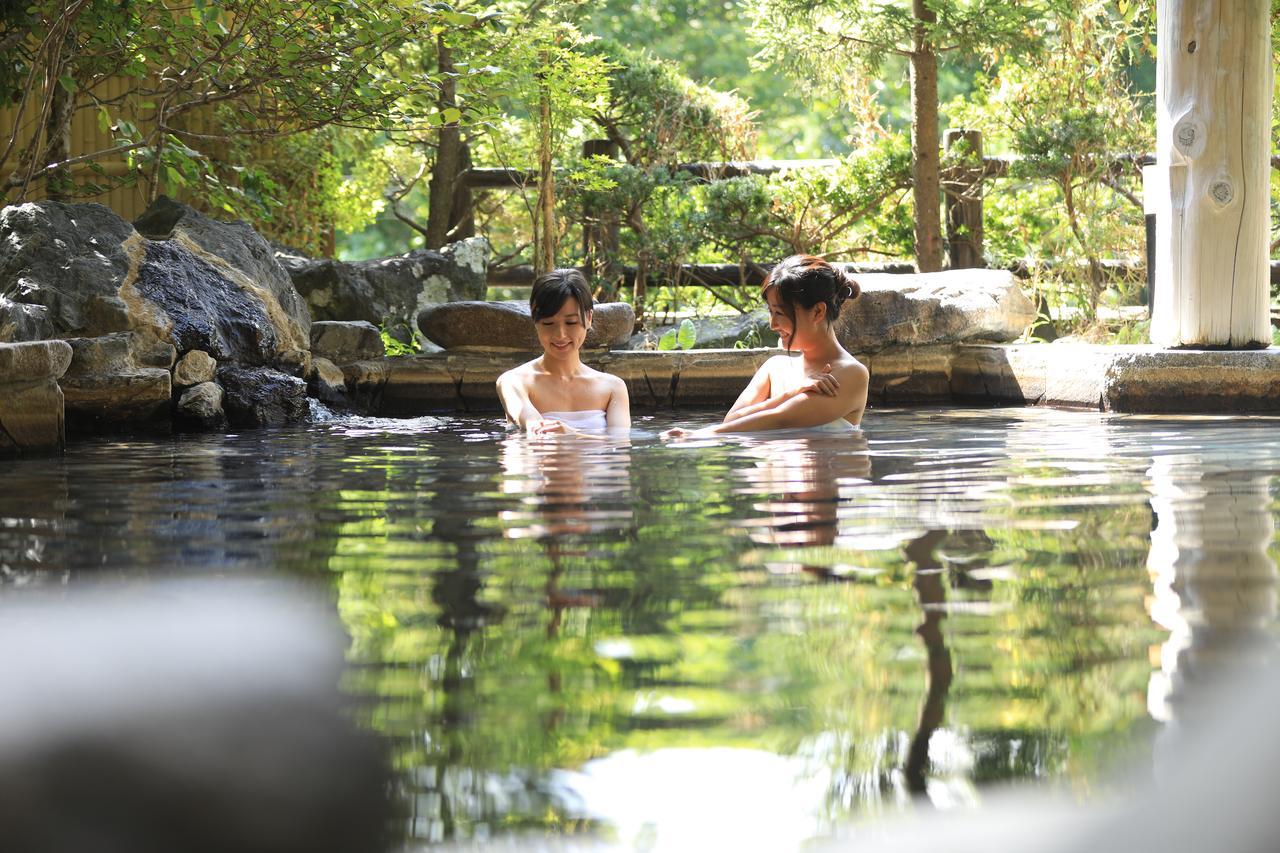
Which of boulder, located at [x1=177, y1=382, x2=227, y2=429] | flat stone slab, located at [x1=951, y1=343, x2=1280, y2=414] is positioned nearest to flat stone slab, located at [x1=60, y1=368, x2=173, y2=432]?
boulder, located at [x1=177, y1=382, x2=227, y2=429]

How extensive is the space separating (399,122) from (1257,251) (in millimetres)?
4932

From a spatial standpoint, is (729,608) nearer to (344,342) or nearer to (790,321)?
(790,321)

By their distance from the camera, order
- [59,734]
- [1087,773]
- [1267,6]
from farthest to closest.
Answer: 1. [1267,6]
2. [59,734]
3. [1087,773]

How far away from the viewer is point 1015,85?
11.9 metres

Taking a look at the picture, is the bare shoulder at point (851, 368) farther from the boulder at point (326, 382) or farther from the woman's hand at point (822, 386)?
the boulder at point (326, 382)

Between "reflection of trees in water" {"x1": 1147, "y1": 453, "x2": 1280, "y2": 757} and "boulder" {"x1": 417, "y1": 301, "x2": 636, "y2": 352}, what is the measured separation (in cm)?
524

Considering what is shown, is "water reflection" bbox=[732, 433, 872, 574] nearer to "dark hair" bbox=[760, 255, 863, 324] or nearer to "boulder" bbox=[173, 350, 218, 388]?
"dark hair" bbox=[760, 255, 863, 324]

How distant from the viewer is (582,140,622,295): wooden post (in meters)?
11.7

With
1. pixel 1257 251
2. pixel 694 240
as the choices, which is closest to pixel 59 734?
pixel 1257 251

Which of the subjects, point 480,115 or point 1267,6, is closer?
point 1267,6

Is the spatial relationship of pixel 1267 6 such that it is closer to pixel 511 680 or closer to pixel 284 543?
pixel 284 543

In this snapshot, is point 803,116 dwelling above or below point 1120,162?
above

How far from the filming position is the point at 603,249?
11781 millimetres

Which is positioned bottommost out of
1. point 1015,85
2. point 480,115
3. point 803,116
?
point 480,115
